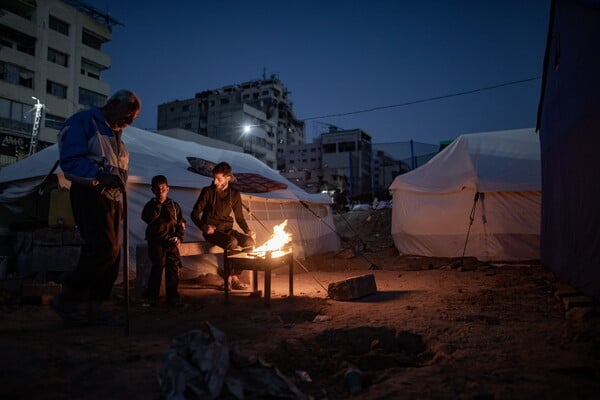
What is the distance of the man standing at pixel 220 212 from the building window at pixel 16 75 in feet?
93.6

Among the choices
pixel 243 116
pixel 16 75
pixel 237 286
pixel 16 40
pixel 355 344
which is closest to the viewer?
pixel 355 344

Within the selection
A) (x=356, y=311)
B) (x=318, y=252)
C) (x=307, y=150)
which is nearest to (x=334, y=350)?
(x=356, y=311)

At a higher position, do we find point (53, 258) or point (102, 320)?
point (53, 258)

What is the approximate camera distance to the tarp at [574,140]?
3.98 m

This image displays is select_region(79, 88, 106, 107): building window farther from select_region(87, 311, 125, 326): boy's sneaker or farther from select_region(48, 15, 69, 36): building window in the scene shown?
select_region(87, 311, 125, 326): boy's sneaker

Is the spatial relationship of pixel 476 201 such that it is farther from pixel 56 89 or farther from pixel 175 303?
pixel 56 89

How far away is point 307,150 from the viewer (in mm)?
70250

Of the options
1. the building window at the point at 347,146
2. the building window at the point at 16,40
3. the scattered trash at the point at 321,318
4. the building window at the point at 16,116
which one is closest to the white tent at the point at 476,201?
the scattered trash at the point at 321,318

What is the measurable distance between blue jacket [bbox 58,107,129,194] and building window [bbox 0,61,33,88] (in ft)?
97.7

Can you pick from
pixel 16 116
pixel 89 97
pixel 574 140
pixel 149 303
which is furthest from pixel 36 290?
pixel 89 97

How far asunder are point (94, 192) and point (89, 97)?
34.1 m

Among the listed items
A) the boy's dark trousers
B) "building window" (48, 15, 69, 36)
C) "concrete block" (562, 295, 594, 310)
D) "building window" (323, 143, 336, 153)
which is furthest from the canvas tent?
"building window" (323, 143, 336, 153)

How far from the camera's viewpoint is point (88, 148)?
10.7 ft

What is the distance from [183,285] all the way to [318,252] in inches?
200
